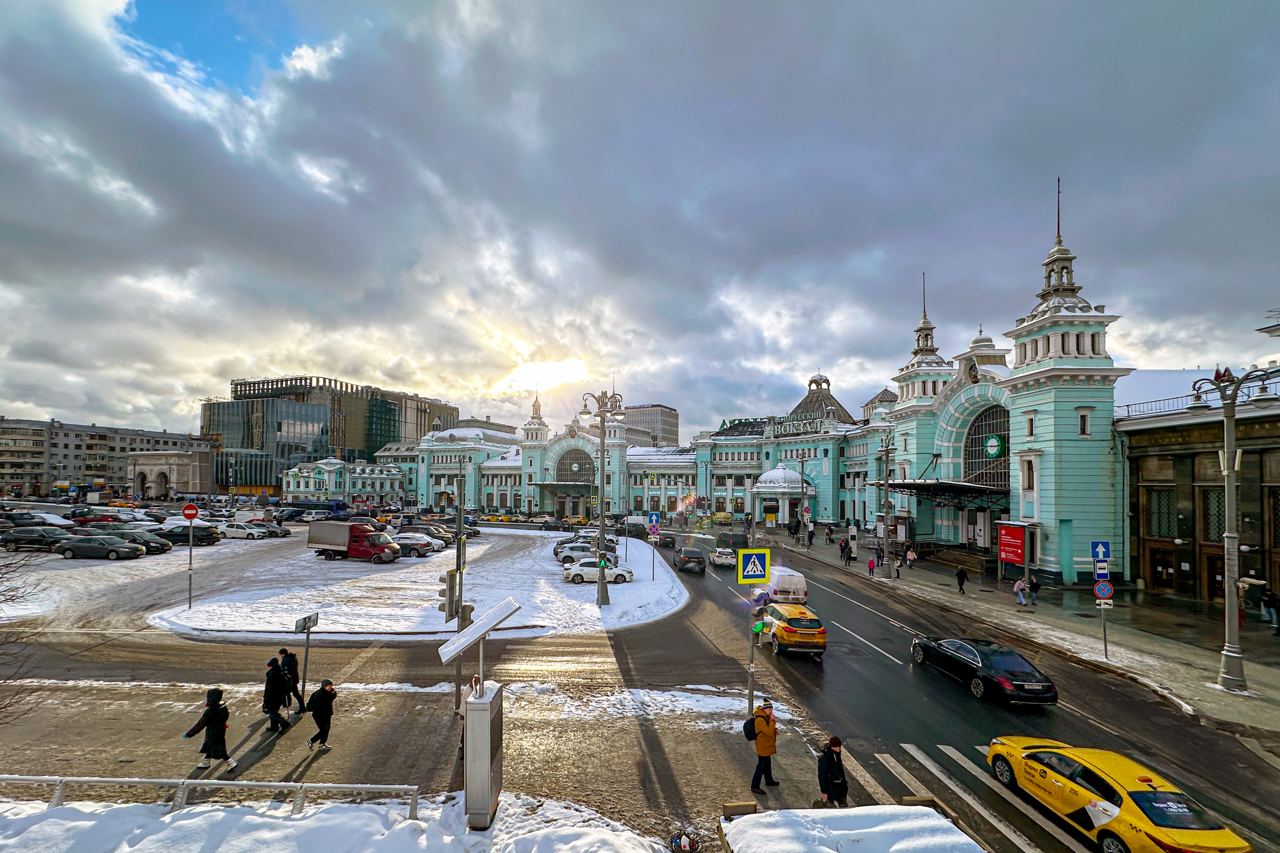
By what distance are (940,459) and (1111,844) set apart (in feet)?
125

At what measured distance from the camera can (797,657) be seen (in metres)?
17.8

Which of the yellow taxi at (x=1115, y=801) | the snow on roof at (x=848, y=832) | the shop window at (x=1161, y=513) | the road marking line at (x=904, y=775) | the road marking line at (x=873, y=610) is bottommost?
the road marking line at (x=873, y=610)

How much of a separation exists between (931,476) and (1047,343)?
14737 millimetres

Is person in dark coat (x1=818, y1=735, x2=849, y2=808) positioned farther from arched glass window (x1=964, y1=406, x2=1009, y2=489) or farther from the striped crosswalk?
arched glass window (x1=964, y1=406, x2=1009, y2=489)

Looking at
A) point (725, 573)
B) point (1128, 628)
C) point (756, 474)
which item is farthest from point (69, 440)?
point (1128, 628)

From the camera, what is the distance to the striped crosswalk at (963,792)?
28.5ft

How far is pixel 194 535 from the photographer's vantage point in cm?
4162

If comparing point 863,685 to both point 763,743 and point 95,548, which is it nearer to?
point 763,743

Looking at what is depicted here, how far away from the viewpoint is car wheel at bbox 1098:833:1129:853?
8.01 metres

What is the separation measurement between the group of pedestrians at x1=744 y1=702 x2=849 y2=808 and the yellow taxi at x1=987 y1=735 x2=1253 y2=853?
3.12 metres

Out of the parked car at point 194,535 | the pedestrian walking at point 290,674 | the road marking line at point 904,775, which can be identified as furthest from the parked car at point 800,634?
the parked car at point 194,535

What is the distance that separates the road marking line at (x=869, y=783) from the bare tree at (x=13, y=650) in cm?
1481

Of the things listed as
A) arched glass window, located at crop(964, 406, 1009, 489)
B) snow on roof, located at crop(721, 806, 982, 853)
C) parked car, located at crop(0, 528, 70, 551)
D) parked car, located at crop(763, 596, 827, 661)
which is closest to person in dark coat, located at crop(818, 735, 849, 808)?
snow on roof, located at crop(721, 806, 982, 853)

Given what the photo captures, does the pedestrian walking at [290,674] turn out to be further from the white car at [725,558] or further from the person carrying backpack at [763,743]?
the white car at [725,558]
